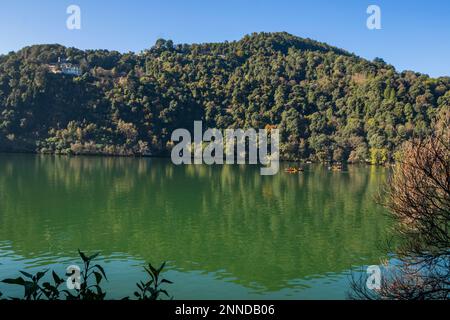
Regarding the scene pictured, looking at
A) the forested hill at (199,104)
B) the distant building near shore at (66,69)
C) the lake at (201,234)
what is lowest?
the lake at (201,234)

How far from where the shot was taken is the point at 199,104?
16375 centimetres

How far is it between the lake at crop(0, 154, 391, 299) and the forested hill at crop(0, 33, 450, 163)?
70585 millimetres

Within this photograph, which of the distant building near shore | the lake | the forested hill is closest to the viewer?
the lake

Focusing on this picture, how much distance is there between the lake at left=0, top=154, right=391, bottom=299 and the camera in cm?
2344

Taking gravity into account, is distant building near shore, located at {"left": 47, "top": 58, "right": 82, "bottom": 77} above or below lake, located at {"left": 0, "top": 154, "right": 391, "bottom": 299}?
above

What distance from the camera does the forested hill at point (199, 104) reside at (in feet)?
441

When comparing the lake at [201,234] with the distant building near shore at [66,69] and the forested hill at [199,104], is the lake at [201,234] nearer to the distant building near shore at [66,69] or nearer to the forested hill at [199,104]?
the forested hill at [199,104]

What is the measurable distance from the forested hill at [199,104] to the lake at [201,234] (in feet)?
232

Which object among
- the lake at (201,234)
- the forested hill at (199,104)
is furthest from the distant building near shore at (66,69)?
the lake at (201,234)

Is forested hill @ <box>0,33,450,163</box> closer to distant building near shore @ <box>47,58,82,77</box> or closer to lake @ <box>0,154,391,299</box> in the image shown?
distant building near shore @ <box>47,58,82,77</box>

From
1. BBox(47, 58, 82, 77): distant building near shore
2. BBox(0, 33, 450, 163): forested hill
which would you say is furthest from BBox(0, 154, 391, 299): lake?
BBox(47, 58, 82, 77): distant building near shore

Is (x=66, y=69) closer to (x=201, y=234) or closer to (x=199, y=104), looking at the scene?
(x=199, y=104)

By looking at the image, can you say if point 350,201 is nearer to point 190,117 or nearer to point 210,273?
point 210,273

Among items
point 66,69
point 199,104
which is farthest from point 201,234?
point 66,69
